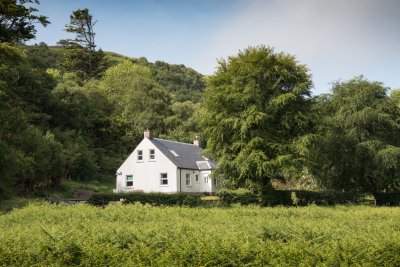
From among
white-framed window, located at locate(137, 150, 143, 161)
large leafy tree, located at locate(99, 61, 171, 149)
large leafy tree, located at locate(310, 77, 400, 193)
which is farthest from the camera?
large leafy tree, located at locate(99, 61, 171, 149)

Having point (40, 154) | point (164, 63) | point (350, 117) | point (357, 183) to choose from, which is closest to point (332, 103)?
point (350, 117)

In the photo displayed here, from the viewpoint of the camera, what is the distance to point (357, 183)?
35844mm

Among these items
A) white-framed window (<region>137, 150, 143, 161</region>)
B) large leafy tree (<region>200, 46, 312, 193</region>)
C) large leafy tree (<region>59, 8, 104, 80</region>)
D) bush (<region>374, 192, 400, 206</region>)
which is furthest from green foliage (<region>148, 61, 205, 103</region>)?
bush (<region>374, 192, 400, 206</region>)

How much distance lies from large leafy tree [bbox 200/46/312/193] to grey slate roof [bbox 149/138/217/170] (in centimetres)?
1425

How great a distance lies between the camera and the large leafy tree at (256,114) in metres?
31.1

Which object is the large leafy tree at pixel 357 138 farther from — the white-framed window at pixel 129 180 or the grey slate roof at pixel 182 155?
the white-framed window at pixel 129 180

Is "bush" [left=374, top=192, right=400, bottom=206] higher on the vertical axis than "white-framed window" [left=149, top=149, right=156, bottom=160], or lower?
lower

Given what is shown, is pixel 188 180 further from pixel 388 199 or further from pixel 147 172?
Result: pixel 388 199

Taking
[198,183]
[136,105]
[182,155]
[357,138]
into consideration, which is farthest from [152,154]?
[136,105]

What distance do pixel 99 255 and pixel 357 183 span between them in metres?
32.2

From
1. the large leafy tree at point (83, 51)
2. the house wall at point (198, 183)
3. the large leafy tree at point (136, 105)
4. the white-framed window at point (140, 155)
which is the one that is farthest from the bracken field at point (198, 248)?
the large leafy tree at point (83, 51)

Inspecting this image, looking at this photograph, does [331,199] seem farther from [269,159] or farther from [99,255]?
[99,255]

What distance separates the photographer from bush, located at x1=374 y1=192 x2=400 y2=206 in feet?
111

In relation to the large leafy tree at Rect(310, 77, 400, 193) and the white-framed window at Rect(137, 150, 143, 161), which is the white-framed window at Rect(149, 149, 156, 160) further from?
the large leafy tree at Rect(310, 77, 400, 193)
